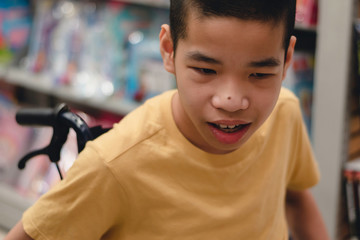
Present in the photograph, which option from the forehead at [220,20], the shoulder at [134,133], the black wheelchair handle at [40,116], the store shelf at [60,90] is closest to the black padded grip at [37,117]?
the black wheelchair handle at [40,116]

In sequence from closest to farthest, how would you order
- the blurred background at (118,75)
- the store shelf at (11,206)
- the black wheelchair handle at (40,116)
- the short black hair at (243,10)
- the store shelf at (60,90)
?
the short black hair at (243,10), the black wheelchair handle at (40,116), the blurred background at (118,75), the store shelf at (60,90), the store shelf at (11,206)

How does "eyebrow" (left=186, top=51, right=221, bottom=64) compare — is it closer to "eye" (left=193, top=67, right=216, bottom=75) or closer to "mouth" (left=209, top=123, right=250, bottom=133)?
"eye" (left=193, top=67, right=216, bottom=75)

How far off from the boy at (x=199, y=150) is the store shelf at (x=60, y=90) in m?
1.29

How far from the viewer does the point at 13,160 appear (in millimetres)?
2928

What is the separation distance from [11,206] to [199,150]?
1.97 metres

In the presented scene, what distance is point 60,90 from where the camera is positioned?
258cm

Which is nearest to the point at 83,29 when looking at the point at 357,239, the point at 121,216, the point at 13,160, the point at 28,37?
the point at 28,37

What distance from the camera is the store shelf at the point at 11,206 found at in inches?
108

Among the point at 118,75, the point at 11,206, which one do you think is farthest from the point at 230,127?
the point at 11,206

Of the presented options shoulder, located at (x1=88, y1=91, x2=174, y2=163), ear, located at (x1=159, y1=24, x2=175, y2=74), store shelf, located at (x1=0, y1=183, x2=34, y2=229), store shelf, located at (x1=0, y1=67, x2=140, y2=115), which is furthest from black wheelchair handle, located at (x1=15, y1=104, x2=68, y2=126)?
store shelf, located at (x1=0, y1=183, x2=34, y2=229)

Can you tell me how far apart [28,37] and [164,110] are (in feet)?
6.67

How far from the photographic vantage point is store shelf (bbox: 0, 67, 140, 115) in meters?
2.41

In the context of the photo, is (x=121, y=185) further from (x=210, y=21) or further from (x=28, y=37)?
(x=28, y=37)

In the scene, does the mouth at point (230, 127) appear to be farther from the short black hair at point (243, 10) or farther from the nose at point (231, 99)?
the short black hair at point (243, 10)
